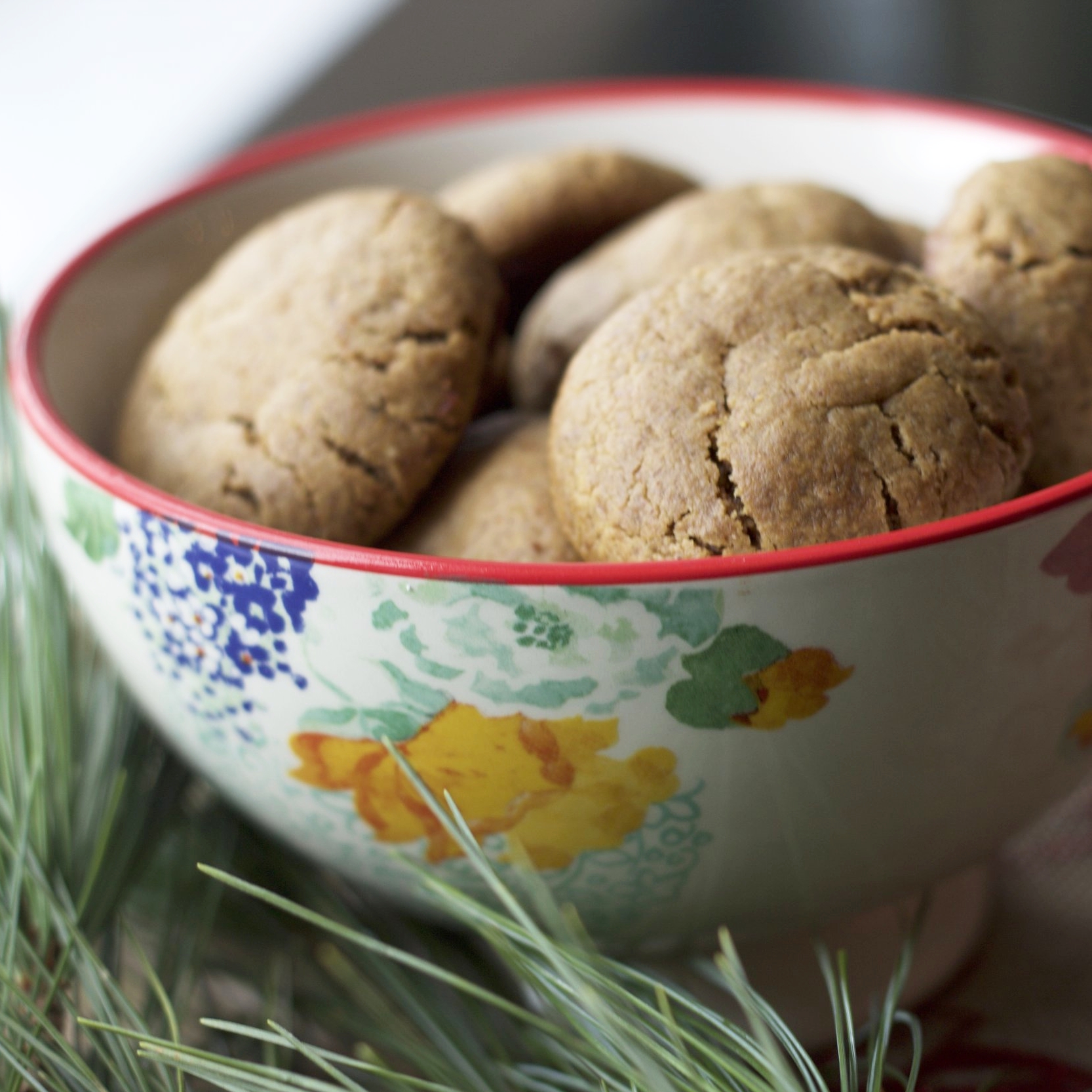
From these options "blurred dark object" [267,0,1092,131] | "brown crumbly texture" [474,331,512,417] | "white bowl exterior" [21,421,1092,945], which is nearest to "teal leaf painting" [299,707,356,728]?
"white bowl exterior" [21,421,1092,945]

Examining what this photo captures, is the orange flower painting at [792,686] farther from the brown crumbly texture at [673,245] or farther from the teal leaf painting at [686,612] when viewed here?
the brown crumbly texture at [673,245]

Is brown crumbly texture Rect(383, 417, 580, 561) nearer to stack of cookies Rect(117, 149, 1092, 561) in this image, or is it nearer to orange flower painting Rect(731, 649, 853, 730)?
stack of cookies Rect(117, 149, 1092, 561)

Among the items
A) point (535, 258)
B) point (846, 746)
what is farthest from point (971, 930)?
point (535, 258)

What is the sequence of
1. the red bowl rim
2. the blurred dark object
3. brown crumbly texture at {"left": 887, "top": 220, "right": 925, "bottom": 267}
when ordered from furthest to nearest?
the blurred dark object, brown crumbly texture at {"left": 887, "top": 220, "right": 925, "bottom": 267}, the red bowl rim

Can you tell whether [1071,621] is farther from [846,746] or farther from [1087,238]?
[1087,238]

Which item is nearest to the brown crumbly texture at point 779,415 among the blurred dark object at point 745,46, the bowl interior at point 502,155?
the bowl interior at point 502,155

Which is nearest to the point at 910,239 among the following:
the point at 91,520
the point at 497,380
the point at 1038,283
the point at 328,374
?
the point at 1038,283
